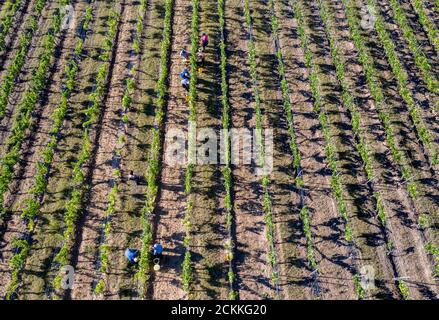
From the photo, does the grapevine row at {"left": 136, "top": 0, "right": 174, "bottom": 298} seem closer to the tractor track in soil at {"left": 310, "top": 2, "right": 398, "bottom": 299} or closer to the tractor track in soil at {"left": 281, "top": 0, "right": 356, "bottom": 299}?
the tractor track in soil at {"left": 281, "top": 0, "right": 356, "bottom": 299}

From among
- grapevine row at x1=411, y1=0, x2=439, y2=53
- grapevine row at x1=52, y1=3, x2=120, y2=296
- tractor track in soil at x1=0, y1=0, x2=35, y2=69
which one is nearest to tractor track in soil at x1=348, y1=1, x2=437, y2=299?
grapevine row at x1=411, y1=0, x2=439, y2=53

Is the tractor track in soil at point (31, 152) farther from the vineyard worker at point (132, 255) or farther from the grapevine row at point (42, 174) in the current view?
the vineyard worker at point (132, 255)

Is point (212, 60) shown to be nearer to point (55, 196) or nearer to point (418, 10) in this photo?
point (55, 196)

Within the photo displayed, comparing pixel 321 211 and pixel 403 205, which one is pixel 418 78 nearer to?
pixel 403 205

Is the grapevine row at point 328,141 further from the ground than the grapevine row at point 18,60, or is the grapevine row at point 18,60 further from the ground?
the grapevine row at point 328,141

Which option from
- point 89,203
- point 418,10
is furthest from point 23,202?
point 418,10

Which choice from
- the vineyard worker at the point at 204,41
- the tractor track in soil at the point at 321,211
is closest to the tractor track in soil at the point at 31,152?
the vineyard worker at the point at 204,41
